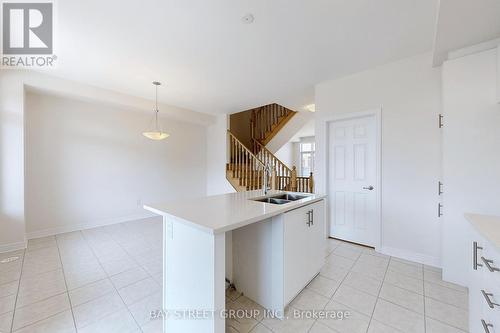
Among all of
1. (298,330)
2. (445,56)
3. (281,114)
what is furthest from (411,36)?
(281,114)

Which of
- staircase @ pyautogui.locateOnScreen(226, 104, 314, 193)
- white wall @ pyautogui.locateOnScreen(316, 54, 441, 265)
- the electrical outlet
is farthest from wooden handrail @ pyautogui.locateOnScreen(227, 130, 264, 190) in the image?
the electrical outlet

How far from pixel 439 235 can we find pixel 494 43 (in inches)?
81.8

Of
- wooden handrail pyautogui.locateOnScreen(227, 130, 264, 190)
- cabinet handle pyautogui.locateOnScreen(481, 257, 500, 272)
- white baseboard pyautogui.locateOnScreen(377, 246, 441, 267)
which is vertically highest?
wooden handrail pyautogui.locateOnScreen(227, 130, 264, 190)

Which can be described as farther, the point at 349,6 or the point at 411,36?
the point at 411,36

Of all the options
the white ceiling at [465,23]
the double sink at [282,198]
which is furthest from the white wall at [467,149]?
the double sink at [282,198]

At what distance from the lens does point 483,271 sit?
1.12 meters

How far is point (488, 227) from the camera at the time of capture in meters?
1.14

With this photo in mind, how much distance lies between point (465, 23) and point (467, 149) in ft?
3.76

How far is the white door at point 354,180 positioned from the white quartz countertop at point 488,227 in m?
1.60

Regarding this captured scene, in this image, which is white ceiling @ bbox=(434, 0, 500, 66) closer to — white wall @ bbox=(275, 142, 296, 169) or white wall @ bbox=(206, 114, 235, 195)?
white wall @ bbox=(206, 114, 235, 195)

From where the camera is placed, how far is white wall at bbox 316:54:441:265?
8.21 ft

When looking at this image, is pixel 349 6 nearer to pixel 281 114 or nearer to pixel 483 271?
pixel 483 271

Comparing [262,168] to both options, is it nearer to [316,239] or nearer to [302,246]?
[316,239]

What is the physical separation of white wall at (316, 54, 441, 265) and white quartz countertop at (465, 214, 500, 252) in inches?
54.3
